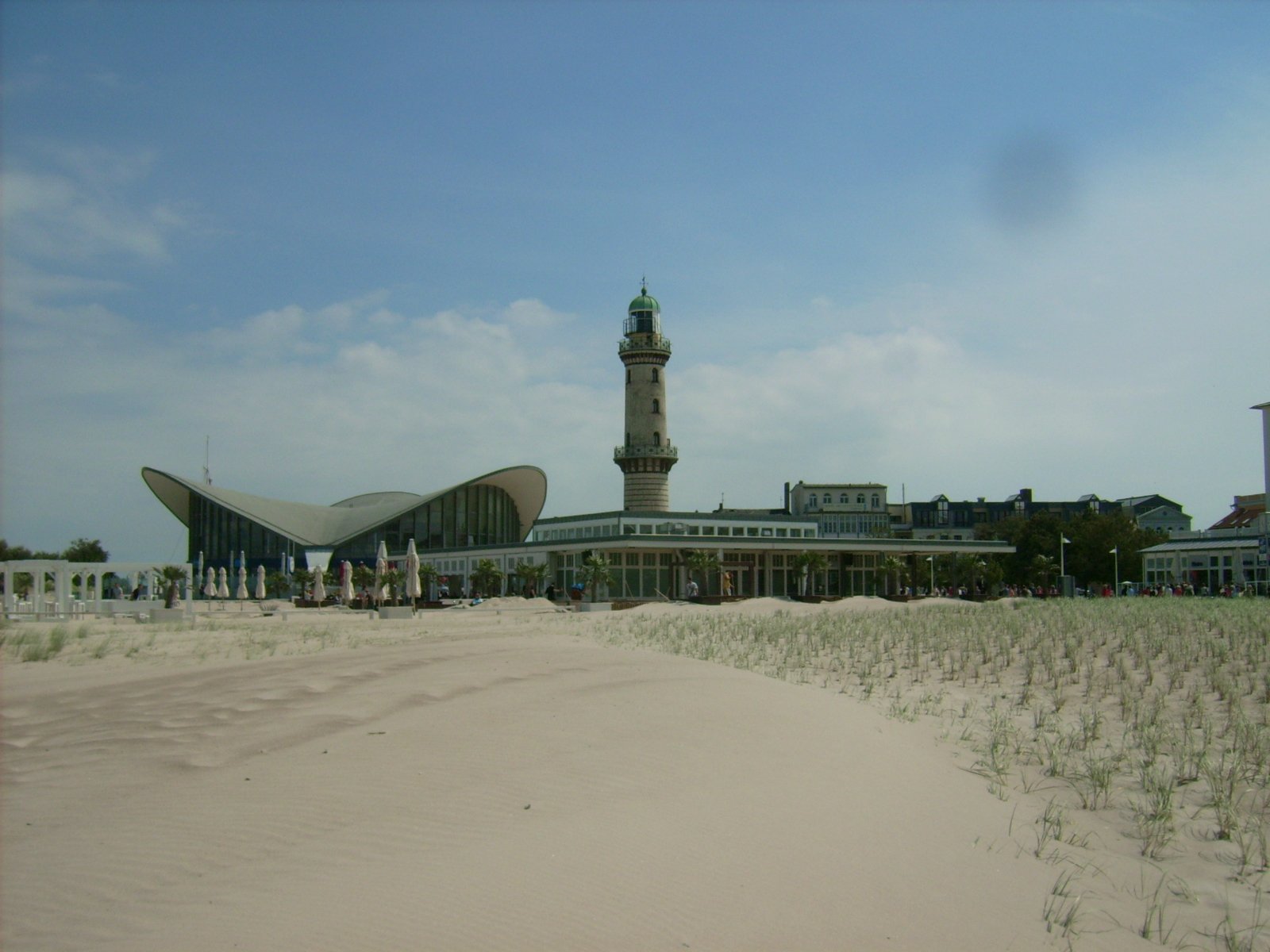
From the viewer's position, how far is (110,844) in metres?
5.55

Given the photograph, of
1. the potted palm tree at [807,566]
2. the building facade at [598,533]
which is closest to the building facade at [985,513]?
the building facade at [598,533]

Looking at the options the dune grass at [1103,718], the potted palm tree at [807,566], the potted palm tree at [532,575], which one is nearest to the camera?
the dune grass at [1103,718]

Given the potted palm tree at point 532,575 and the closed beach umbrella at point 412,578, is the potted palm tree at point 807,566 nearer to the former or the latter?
the potted palm tree at point 532,575

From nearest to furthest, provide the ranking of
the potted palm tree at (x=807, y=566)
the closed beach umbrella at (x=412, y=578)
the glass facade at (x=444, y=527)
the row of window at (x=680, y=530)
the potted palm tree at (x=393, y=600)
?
the potted palm tree at (x=393, y=600) → the closed beach umbrella at (x=412, y=578) → the potted palm tree at (x=807, y=566) → the row of window at (x=680, y=530) → the glass facade at (x=444, y=527)

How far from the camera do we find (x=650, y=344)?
64438mm

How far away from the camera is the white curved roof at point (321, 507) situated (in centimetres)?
6350

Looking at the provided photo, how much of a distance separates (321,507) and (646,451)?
2582 centimetres

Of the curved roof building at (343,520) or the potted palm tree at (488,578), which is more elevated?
the curved roof building at (343,520)

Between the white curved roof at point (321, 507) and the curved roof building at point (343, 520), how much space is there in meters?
0.07

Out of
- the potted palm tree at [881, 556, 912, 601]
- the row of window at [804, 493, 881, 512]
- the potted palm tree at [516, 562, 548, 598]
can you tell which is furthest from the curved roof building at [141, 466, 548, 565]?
the row of window at [804, 493, 881, 512]

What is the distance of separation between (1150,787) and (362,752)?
6080 mm

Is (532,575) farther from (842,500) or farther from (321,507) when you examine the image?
(842,500)

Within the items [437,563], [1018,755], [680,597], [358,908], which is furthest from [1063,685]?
[437,563]

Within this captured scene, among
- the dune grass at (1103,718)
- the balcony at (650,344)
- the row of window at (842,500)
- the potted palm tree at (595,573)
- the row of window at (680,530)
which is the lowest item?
the dune grass at (1103,718)
